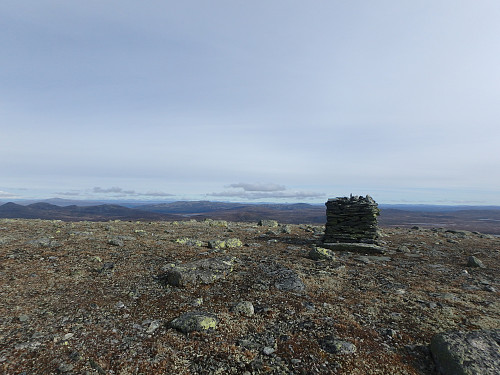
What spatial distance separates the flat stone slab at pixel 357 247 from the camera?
755 inches

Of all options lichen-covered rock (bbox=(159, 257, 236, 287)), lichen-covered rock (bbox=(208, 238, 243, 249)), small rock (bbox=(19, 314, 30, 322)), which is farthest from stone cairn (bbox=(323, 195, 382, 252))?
small rock (bbox=(19, 314, 30, 322))

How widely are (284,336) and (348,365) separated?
1.97 m

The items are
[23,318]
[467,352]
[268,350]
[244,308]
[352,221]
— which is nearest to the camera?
[467,352]

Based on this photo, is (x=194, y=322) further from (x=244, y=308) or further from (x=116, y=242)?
(x=116, y=242)

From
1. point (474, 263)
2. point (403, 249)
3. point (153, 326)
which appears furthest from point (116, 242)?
point (474, 263)

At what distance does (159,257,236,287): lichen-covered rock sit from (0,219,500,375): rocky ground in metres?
0.06

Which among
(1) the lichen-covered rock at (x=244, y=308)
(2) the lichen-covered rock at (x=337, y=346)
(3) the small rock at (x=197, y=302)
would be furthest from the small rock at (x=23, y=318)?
(2) the lichen-covered rock at (x=337, y=346)

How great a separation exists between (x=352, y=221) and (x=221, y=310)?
16.0 meters

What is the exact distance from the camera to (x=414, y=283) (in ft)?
42.5

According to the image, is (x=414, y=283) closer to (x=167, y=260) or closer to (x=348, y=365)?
(x=348, y=365)

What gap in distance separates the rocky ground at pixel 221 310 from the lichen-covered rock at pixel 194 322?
0.11 ft

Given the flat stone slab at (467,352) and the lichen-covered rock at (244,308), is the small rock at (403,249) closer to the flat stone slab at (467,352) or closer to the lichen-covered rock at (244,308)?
the flat stone slab at (467,352)

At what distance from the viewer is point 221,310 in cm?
924

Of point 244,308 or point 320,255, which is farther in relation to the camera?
point 320,255
